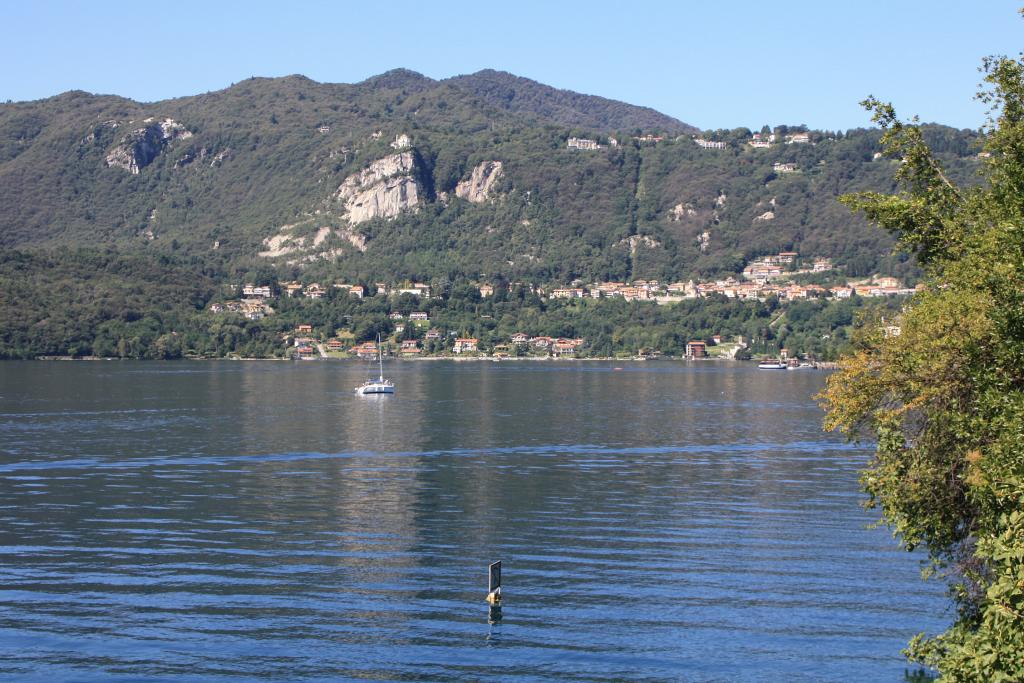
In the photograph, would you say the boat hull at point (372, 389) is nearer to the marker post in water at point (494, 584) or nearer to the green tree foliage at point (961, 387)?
the marker post in water at point (494, 584)

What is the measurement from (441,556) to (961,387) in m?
19.5

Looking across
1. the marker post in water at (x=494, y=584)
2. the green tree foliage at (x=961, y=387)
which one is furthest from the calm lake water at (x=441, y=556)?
the green tree foliage at (x=961, y=387)

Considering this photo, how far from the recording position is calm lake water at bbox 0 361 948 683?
27.4m

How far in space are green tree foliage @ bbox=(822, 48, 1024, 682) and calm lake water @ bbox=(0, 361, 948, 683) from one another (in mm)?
5106

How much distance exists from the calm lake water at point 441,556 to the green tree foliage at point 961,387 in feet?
16.8

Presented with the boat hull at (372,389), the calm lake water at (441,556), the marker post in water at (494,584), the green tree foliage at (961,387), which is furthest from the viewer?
the boat hull at (372,389)

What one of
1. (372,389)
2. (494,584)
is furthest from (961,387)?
(372,389)

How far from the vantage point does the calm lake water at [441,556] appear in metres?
27.4

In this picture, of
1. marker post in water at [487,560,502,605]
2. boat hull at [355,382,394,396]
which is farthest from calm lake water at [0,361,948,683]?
boat hull at [355,382,394,396]

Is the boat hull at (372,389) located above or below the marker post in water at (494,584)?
above

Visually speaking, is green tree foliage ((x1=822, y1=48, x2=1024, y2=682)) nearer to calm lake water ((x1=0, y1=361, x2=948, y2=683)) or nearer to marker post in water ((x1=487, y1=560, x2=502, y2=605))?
calm lake water ((x1=0, y1=361, x2=948, y2=683))

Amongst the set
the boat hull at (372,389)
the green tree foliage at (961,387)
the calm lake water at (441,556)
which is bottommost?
the calm lake water at (441,556)

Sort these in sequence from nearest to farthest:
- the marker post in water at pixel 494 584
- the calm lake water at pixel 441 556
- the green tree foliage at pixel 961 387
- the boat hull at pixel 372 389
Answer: the green tree foliage at pixel 961 387 → the calm lake water at pixel 441 556 → the marker post in water at pixel 494 584 → the boat hull at pixel 372 389

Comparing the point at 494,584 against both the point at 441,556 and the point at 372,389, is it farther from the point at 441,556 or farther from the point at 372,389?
the point at 372,389
